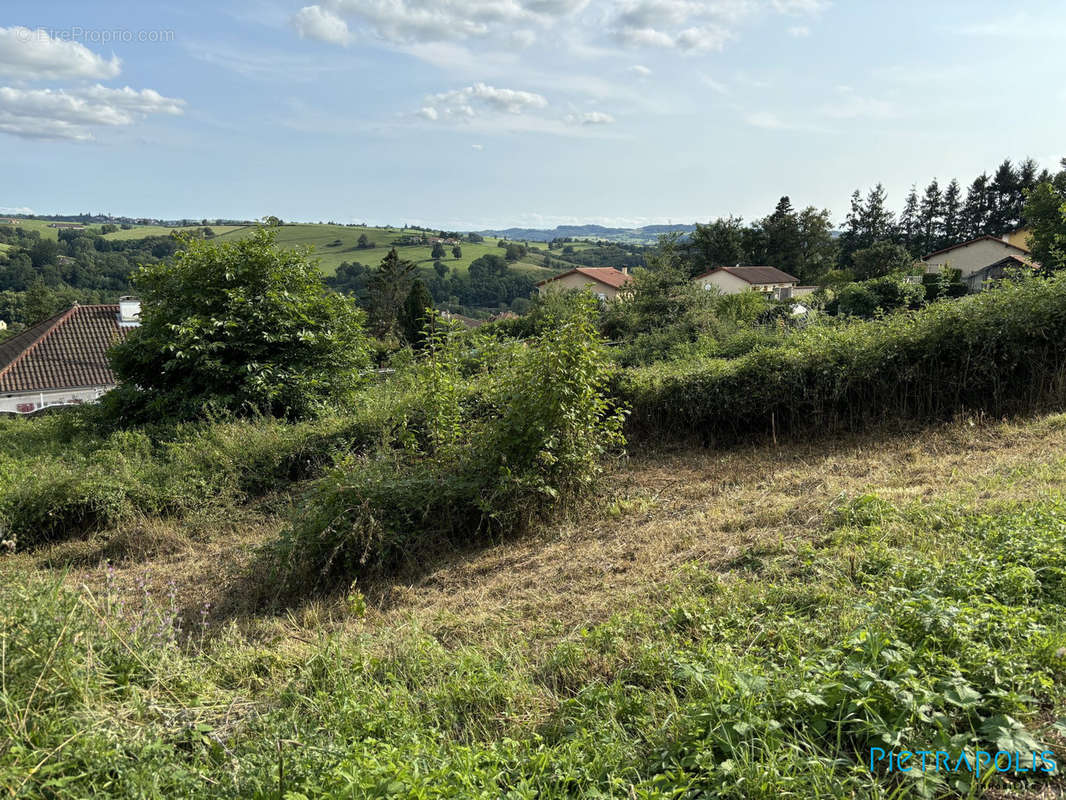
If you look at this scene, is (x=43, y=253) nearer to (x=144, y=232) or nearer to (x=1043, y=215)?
(x=144, y=232)

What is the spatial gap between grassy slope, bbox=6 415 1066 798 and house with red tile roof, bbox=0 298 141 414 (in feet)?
92.0

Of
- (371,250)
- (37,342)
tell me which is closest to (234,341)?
(37,342)

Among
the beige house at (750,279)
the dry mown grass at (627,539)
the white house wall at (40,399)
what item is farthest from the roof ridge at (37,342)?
the beige house at (750,279)

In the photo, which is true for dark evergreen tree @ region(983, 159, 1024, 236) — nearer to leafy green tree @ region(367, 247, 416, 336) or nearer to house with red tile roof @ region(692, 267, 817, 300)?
house with red tile roof @ region(692, 267, 817, 300)

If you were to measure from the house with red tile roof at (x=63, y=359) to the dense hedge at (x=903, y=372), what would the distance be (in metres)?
28.2

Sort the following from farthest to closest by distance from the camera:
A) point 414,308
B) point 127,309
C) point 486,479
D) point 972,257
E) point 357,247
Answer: point 357,247
point 972,257
point 414,308
point 127,309
point 486,479

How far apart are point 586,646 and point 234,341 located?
9579mm

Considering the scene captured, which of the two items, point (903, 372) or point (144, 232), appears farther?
point (144, 232)

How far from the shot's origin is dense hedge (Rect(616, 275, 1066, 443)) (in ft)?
22.6

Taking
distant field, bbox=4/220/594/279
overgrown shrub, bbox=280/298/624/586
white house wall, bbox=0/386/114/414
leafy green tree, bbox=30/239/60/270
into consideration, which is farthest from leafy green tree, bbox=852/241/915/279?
leafy green tree, bbox=30/239/60/270

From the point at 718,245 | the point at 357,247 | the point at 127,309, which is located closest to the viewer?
the point at 127,309

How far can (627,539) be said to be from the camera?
5.22 metres

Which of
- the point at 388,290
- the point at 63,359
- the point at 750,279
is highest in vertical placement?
the point at 750,279

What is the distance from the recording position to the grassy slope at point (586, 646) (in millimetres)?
2205
